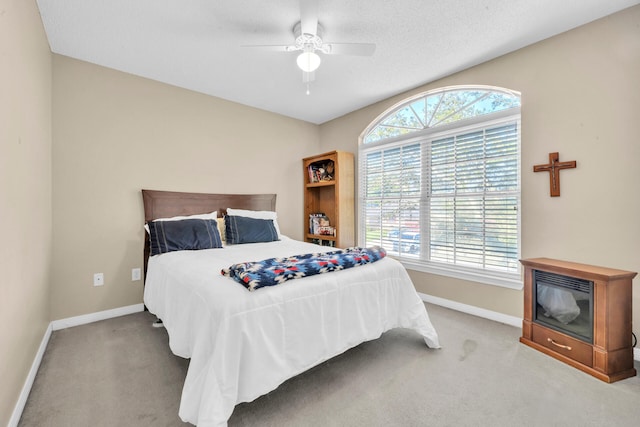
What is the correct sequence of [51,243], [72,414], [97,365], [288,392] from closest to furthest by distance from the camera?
[72,414] → [288,392] → [97,365] → [51,243]

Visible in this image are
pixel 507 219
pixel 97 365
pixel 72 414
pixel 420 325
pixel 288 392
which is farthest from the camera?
pixel 507 219

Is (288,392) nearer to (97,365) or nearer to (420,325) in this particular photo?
(420,325)

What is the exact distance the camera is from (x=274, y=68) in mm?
2812

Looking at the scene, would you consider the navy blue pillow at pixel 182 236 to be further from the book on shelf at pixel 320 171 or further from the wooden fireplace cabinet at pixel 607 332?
the wooden fireplace cabinet at pixel 607 332

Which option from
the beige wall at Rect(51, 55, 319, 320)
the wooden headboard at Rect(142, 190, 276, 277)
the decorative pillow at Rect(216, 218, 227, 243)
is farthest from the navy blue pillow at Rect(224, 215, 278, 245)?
the beige wall at Rect(51, 55, 319, 320)

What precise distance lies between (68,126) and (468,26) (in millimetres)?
3593

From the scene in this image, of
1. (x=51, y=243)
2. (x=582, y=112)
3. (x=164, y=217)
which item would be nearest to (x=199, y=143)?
(x=164, y=217)

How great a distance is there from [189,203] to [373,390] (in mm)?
2707

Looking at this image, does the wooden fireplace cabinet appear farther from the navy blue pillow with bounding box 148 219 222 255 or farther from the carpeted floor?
the navy blue pillow with bounding box 148 219 222 255

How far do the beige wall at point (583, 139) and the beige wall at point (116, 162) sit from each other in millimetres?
A: 3179

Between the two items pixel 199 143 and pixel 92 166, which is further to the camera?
pixel 199 143

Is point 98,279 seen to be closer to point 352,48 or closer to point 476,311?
point 352,48

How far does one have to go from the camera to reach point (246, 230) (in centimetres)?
315

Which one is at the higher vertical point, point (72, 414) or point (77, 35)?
point (77, 35)
